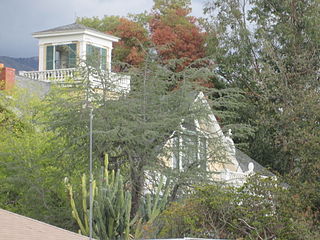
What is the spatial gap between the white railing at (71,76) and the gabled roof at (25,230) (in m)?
17.5

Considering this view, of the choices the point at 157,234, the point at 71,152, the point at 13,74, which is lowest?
the point at 157,234

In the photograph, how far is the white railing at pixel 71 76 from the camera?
3453 centimetres

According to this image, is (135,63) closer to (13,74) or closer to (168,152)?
(13,74)

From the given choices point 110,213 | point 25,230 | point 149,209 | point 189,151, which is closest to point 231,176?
point 189,151

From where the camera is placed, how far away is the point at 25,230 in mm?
16266

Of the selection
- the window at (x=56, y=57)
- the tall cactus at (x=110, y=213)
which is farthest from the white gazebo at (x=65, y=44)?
the tall cactus at (x=110, y=213)

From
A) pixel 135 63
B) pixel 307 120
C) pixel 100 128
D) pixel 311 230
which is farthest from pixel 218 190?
pixel 135 63

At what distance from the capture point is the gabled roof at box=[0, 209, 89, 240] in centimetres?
1567

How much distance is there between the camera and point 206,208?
96.3ft

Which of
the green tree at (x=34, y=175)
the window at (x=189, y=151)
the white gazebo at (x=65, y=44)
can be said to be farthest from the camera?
the white gazebo at (x=65, y=44)

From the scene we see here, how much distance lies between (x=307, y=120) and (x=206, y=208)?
11727 mm

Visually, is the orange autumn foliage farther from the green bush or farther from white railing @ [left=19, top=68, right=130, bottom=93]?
the green bush

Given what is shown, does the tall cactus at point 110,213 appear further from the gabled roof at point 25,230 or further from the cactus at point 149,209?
the gabled roof at point 25,230

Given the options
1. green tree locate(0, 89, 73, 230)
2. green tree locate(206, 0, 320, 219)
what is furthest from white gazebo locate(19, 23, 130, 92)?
Result: green tree locate(0, 89, 73, 230)
